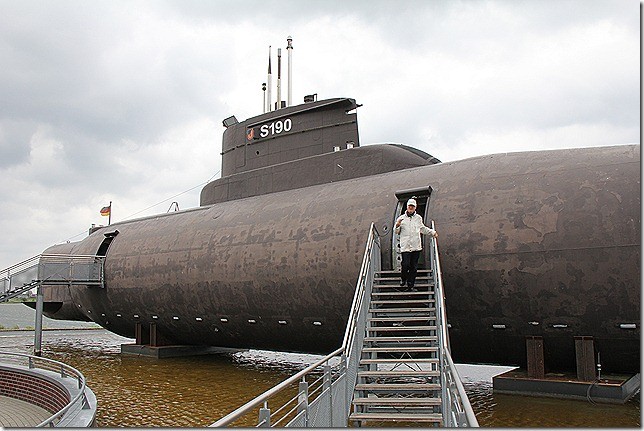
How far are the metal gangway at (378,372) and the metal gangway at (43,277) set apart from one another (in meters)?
11.3

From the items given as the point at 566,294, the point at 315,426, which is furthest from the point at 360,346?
the point at 566,294

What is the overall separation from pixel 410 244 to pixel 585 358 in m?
3.61

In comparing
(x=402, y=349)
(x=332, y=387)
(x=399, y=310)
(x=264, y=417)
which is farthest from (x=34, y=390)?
(x=264, y=417)

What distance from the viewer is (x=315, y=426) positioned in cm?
670

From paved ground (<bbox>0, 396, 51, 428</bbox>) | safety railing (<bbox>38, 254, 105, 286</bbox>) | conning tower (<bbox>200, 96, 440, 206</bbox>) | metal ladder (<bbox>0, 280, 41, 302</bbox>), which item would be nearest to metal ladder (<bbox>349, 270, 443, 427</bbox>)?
conning tower (<bbox>200, 96, 440, 206</bbox>)

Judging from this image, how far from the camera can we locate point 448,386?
690 cm

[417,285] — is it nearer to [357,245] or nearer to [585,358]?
[357,245]

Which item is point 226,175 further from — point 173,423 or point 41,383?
point 173,423

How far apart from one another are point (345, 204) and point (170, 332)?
843 centimetres

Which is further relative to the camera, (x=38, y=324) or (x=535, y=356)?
(x=38, y=324)

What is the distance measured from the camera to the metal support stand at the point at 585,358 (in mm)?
11141

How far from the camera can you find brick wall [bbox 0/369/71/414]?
1382 centimetres

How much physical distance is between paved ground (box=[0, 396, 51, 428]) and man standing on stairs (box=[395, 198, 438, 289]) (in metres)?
8.11

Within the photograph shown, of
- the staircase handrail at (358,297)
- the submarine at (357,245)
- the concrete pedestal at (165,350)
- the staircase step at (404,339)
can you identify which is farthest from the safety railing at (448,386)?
the concrete pedestal at (165,350)
